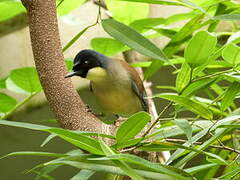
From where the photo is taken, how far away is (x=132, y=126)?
523 mm

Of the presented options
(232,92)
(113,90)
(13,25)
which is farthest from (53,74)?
(13,25)

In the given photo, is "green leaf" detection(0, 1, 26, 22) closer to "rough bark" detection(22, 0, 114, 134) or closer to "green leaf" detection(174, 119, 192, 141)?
"rough bark" detection(22, 0, 114, 134)

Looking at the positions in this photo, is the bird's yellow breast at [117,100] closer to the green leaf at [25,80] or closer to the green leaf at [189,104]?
the green leaf at [25,80]

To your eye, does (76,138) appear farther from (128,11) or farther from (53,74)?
(128,11)

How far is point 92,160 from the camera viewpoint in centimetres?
51

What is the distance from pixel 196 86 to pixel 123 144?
13cm

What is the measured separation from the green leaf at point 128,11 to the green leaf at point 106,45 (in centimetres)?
6

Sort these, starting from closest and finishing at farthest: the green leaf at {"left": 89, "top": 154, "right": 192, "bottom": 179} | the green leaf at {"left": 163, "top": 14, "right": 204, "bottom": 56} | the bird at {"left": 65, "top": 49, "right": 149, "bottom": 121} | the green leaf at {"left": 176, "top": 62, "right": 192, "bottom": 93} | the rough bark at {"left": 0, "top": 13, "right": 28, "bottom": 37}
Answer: the green leaf at {"left": 89, "top": 154, "right": 192, "bottom": 179} → the green leaf at {"left": 176, "top": 62, "right": 192, "bottom": 93} → the green leaf at {"left": 163, "top": 14, "right": 204, "bottom": 56} → the bird at {"left": 65, "top": 49, "right": 149, "bottom": 121} → the rough bark at {"left": 0, "top": 13, "right": 28, "bottom": 37}

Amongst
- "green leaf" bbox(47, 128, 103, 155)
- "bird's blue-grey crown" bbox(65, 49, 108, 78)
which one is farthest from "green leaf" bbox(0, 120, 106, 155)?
"bird's blue-grey crown" bbox(65, 49, 108, 78)

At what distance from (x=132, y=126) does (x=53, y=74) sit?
11 cm

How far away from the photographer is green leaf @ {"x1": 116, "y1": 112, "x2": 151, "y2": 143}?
0.52 m

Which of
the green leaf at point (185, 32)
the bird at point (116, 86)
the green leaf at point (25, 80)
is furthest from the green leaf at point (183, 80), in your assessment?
the bird at point (116, 86)

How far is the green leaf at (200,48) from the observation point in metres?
0.52

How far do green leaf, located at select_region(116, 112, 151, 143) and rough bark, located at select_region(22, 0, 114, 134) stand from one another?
0.20 ft
